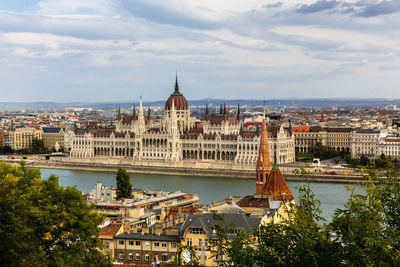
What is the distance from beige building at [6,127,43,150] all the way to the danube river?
66.7ft

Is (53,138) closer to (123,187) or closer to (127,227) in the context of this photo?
(123,187)

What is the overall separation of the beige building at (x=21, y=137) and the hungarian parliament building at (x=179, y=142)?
32.3ft

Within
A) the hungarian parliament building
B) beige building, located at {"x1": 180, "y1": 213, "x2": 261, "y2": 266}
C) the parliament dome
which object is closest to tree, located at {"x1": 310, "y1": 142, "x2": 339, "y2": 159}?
the hungarian parliament building

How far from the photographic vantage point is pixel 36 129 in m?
80.8

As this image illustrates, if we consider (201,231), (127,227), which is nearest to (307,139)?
(127,227)

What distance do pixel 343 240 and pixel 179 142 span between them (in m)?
53.7

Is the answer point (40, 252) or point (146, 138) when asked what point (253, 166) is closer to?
point (146, 138)

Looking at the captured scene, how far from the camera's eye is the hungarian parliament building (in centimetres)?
6081

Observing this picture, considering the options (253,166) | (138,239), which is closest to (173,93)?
(253,166)

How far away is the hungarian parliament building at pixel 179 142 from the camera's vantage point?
6081 cm

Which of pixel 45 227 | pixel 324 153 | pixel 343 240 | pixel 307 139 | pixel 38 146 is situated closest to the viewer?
pixel 343 240

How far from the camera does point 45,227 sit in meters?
15.0

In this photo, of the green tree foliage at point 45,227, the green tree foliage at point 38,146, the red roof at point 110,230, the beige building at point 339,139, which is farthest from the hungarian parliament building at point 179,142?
the green tree foliage at point 45,227

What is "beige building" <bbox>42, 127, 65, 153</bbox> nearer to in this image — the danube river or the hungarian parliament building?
the hungarian parliament building
